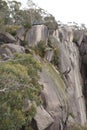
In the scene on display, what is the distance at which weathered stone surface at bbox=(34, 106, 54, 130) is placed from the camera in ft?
59.4

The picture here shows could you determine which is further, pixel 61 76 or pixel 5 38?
pixel 61 76

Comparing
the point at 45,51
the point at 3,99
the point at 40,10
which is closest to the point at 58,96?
the point at 45,51

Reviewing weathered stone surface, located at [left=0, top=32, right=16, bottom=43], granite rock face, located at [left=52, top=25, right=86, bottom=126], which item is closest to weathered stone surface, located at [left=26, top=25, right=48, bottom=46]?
weathered stone surface, located at [left=0, top=32, right=16, bottom=43]

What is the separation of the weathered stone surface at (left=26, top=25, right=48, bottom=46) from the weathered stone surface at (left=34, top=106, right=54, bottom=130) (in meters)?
8.07

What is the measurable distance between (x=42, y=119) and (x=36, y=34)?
957 cm

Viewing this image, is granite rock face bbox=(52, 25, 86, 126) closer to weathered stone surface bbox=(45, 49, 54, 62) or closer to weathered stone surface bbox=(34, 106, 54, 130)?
weathered stone surface bbox=(45, 49, 54, 62)

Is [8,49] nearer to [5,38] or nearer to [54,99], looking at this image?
[5,38]

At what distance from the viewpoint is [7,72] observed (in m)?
14.0

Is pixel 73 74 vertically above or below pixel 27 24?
below

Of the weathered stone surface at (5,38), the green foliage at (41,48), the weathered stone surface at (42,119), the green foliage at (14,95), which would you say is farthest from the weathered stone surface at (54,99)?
the green foliage at (14,95)

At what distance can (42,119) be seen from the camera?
18.4 m

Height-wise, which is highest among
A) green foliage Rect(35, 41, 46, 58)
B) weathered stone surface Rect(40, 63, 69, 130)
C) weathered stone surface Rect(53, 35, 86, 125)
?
green foliage Rect(35, 41, 46, 58)

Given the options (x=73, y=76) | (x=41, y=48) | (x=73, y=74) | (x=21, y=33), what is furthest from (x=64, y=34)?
(x=21, y=33)

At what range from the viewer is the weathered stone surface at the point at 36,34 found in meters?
26.0
